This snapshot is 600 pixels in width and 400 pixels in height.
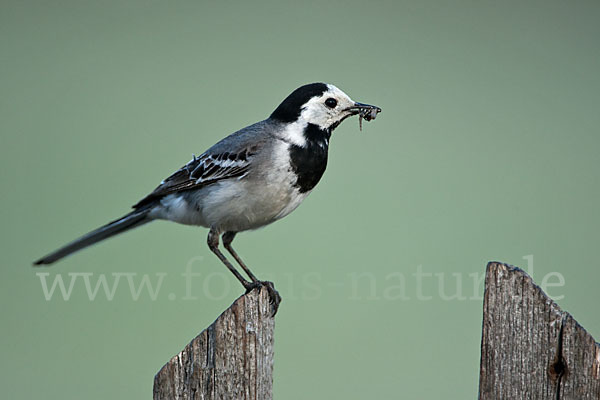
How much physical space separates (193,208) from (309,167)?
77 cm

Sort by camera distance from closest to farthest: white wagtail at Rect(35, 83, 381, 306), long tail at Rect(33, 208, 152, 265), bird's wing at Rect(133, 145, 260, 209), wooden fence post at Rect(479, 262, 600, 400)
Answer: wooden fence post at Rect(479, 262, 600, 400) → long tail at Rect(33, 208, 152, 265) → white wagtail at Rect(35, 83, 381, 306) → bird's wing at Rect(133, 145, 260, 209)

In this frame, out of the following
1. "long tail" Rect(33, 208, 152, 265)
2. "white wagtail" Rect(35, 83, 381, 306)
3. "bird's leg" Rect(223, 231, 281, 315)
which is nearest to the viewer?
"bird's leg" Rect(223, 231, 281, 315)

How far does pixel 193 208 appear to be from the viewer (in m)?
3.90

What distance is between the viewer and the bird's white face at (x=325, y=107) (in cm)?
366

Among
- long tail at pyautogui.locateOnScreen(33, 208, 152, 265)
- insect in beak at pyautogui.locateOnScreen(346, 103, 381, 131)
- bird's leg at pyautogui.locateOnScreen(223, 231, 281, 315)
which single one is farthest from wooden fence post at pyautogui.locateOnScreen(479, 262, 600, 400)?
long tail at pyautogui.locateOnScreen(33, 208, 152, 265)

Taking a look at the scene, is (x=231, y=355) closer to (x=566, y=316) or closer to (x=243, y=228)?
(x=566, y=316)

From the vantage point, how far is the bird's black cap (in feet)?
12.0

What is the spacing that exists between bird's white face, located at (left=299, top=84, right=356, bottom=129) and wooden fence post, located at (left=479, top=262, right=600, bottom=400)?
1.75 m

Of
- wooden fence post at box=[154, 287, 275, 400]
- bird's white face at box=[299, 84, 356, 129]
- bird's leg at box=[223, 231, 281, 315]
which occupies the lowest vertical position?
wooden fence post at box=[154, 287, 275, 400]

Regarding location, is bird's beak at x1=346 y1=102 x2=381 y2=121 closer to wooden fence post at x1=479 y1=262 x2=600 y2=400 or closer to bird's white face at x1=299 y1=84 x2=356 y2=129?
bird's white face at x1=299 y1=84 x2=356 y2=129

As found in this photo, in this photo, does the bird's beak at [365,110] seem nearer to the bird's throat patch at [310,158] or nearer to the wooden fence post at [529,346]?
the bird's throat patch at [310,158]

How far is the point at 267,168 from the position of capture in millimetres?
3625

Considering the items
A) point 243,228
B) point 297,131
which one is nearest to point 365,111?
point 297,131

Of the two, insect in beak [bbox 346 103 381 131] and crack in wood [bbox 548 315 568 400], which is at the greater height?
insect in beak [bbox 346 103 381 131]
